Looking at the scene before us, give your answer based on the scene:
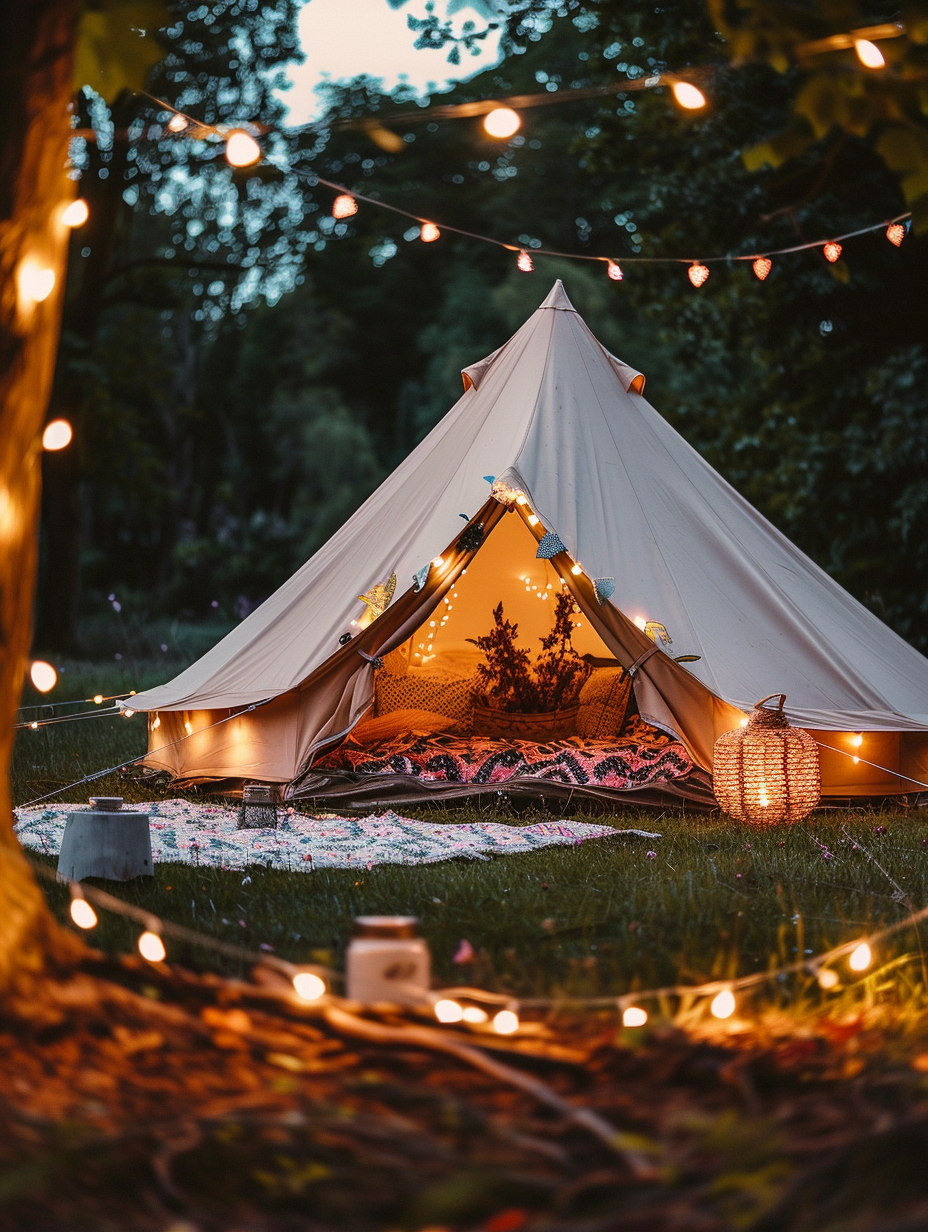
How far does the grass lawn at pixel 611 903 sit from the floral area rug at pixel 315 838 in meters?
0.10

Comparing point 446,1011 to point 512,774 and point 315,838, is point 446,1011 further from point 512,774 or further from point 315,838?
point 512,774

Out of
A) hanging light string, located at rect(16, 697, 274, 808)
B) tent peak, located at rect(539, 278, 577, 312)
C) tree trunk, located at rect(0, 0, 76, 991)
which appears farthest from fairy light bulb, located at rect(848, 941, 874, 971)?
Answer: tent peak, located at rect(539, 278, 577, 312)

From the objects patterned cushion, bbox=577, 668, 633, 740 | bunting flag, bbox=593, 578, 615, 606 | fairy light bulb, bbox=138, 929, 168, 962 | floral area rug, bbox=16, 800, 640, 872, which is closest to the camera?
fairy light bulb, bbox=138, 929, 168, 962

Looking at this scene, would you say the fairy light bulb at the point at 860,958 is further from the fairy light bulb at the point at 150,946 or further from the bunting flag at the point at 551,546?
the bunting flag at the point at 551,546

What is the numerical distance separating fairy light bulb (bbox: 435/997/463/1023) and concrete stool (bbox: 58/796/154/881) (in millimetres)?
1574

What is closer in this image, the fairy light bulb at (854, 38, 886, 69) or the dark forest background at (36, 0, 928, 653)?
the fairy light bulb at (854, 38, 886, 69)

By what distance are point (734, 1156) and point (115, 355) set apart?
36.4 ft

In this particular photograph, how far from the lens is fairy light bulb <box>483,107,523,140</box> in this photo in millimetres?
2666

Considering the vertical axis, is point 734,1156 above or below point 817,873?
below

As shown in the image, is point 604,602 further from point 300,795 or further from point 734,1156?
point 734,1156

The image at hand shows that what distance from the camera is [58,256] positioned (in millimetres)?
1943

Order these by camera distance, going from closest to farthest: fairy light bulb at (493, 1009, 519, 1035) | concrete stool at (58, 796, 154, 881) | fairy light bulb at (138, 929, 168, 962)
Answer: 1. fairy light bulb at (493, 1009, 519, 1035)
2. fairy light bulb at (138, 929, 168, 962)
3. concrete stool at (58, 796, 154, 881)

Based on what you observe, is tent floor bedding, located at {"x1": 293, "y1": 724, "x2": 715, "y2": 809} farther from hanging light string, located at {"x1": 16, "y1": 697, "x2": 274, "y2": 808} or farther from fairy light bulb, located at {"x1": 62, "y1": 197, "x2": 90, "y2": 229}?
fairy light bulb, located at {"x1": 62, "y1": 197, "x2": 90, "y2": 229}

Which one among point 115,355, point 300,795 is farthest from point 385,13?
point 115,355
